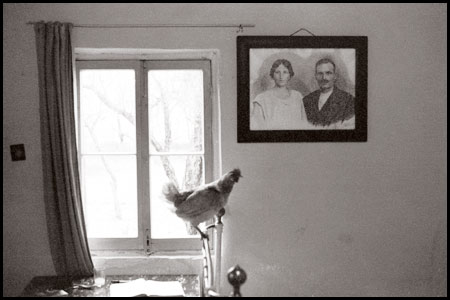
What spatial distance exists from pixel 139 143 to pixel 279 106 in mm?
841

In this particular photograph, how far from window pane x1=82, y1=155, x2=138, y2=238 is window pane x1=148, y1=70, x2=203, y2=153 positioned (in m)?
0.22

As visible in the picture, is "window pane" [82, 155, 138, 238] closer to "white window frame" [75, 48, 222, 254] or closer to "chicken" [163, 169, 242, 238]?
"white window frame" [75, 48, 222, 254]

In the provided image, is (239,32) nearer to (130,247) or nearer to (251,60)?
(251,60)

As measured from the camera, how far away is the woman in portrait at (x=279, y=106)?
3.41m

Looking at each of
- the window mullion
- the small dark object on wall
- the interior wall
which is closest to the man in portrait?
the interior wall

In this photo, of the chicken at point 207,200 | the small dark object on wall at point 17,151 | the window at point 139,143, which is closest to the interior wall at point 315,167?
the small dark object on wall at point 17,151

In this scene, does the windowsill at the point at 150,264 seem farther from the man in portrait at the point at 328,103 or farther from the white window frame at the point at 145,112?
the man in portrait at the point at 328,103

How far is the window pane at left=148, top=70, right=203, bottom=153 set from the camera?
3506 millimetres

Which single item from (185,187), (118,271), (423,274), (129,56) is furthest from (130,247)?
(423,274)

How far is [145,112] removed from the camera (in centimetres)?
349

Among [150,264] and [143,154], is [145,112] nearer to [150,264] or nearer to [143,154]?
[143,154]

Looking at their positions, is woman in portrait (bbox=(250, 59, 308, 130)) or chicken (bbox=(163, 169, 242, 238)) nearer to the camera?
chicken (bbox=(163, 169, 242, 238))

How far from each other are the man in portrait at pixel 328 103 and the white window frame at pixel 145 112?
1.81 feet

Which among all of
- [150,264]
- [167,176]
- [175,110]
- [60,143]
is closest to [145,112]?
[175,110]
